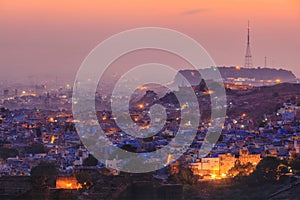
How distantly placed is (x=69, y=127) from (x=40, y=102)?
17563 millimetres

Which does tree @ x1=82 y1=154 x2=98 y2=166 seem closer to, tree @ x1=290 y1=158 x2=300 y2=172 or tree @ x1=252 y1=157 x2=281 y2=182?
tree @ x1=252 y1=157 x2=281 y2=182

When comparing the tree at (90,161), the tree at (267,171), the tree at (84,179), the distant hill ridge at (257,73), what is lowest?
the tree at (84,179)

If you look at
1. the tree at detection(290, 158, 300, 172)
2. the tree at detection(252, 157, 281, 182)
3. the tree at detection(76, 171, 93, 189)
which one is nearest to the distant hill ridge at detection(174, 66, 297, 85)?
the tree at detection(290, 158, 300, 172)

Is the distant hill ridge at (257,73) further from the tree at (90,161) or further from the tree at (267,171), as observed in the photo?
the tree at (267,171)

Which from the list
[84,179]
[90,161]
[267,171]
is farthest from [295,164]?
[84,179]

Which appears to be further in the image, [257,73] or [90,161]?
[257,73]

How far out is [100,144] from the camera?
17828 millimetres

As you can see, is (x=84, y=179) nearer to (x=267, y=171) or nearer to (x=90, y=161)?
(x=90, y=161)

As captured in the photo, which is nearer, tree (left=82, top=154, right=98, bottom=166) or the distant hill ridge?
tree (left=82, top=154, right=98, bottom=166)

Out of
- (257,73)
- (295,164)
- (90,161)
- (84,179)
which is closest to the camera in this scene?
(84,179)

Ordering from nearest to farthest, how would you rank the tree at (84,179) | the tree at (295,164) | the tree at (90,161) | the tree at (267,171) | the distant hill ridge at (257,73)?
the tree at (84,179), the tree at (267,171), the tree at (295,164), the tree at (90,161), the distant hill ridge at (257,73)

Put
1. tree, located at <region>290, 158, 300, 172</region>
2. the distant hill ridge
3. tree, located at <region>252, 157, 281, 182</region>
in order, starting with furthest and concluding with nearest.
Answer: the distant hill ridge < tree, located at <region>290, 158, 300, 172</region> < tree, located at <region>252, 157, 281, 182</region>

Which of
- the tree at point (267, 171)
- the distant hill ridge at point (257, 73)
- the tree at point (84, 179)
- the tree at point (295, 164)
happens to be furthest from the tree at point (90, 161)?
the distant hill ridge at point (257, 73)

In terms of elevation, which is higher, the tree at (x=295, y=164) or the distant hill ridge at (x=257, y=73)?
the distant hill ridge at (x=257, y=73)
